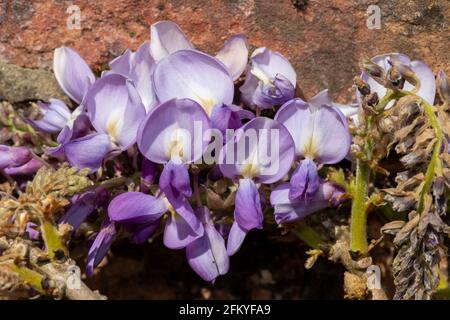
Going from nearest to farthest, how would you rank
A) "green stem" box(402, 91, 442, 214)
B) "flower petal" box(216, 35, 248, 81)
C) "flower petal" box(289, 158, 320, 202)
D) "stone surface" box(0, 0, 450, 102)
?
"green stem" box(402, 91, 442, 214) < "flower petal" box(289, 158, 320, 202) < "flower petal" box(216, 35, 248, 81) < "stone surface" box(0, 0, 450, 102)

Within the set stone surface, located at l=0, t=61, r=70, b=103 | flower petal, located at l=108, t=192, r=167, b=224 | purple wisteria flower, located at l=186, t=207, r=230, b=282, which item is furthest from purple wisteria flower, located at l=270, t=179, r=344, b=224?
stone surface, located at l=0, t=61, r=70, b=103

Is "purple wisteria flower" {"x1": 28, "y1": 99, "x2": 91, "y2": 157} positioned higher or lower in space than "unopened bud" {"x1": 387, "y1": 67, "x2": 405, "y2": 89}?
lower

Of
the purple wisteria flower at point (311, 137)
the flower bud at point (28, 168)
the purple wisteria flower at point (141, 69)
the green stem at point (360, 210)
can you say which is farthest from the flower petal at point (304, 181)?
the flower bud at point (28, 168)

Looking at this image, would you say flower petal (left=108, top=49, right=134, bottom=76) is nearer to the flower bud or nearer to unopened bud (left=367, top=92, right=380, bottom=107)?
the flower bud

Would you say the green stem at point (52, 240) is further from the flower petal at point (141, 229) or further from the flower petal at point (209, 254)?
the flower petal at point (209, 254)

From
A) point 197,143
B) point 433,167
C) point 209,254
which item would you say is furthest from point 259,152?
point 433,167
